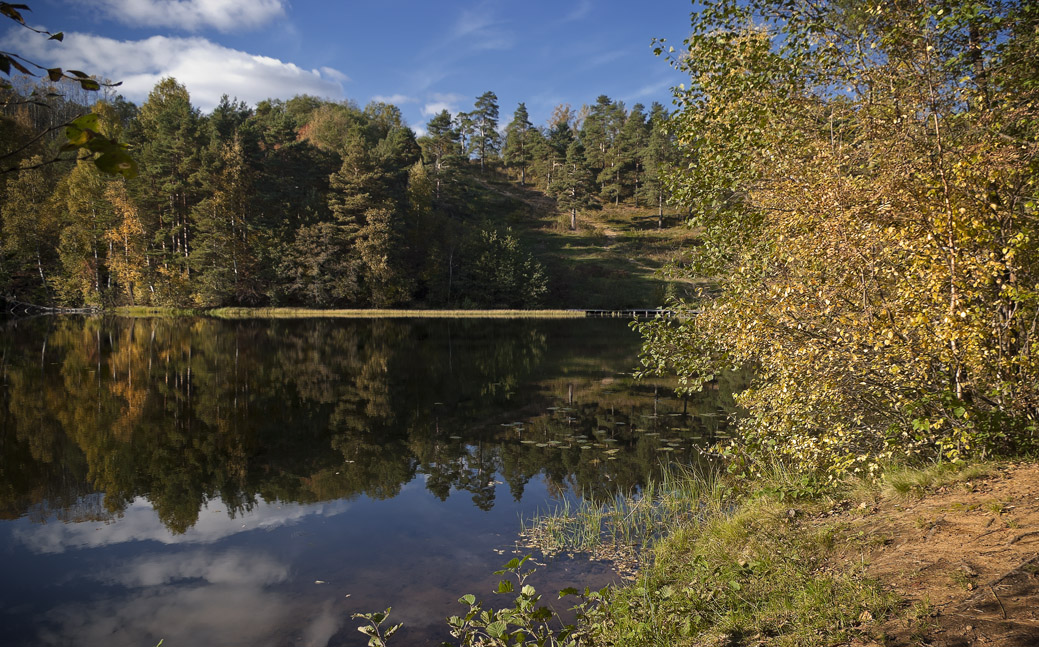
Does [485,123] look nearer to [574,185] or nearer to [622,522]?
[574,185]

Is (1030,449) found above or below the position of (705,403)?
above

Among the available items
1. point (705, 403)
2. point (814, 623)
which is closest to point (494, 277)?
point (705, 403)

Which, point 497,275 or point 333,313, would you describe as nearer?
point 333,313

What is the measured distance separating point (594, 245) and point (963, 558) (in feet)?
276

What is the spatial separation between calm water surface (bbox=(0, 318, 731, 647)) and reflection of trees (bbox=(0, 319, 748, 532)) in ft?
0.23

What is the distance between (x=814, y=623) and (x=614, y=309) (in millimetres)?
64284

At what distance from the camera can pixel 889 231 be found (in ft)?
19.0

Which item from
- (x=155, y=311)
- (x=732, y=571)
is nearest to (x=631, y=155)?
(x=155, y=311)

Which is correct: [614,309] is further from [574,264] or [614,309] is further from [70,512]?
[70,512]

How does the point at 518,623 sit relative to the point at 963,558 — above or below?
below

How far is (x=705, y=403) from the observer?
1808 cm

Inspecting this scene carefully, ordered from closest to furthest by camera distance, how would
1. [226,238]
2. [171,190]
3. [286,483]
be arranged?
1. [286,483]
2. [171,190]
3. [226,238]

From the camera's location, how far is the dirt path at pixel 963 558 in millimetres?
3881

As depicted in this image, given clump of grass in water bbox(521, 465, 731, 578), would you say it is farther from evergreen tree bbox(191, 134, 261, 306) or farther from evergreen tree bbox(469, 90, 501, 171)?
evergreen tree bbox(469, 90, 501, 171)
